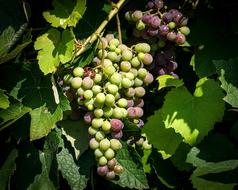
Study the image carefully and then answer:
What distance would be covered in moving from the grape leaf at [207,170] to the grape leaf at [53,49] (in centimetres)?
49

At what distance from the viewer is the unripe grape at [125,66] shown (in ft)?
4.89

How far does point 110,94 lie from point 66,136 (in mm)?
263

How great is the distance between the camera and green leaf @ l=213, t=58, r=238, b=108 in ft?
4.64

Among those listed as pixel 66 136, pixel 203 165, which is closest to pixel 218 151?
pixel 203 165

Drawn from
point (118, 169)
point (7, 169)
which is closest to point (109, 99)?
point (118, 169)

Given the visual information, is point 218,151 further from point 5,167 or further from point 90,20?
point 5,167

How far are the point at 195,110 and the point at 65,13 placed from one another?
502 millimetres

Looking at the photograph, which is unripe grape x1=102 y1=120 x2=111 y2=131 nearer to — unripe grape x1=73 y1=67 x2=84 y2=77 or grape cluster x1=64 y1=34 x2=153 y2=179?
grape cluster x1=64 y1=34 x2=153 y2=179

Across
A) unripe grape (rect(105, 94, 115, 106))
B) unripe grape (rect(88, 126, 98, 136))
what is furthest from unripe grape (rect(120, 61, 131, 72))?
unripe grape (rect(88, 126, 98, 136))

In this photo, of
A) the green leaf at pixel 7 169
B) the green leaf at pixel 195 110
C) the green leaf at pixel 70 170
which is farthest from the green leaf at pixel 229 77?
the green leaf at pixel 7 169

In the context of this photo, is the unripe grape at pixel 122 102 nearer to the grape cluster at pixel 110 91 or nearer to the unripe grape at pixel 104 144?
the grape cluster at pixel 110 91

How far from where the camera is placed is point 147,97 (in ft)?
5.73

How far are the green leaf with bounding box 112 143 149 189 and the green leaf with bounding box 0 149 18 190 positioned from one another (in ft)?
1.13

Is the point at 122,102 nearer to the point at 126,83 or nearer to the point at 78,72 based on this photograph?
the point at 126,83
